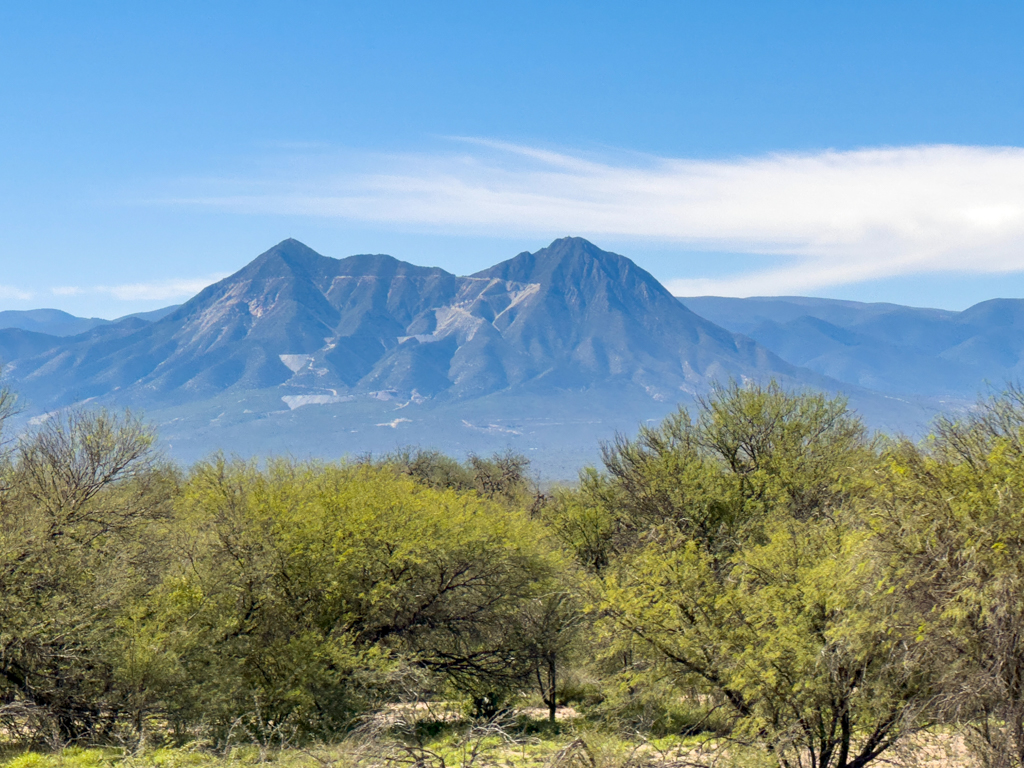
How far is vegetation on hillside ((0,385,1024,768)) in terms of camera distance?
54.6ft

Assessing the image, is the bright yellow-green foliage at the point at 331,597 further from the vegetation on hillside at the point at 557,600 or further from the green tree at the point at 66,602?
the green tree at the point at 66,602

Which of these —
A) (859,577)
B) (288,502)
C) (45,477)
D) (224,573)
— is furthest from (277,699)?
(859,577)

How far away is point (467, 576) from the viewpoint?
30422mm

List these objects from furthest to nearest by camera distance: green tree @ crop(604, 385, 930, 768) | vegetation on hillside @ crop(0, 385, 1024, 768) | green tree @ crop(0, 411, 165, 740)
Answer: green tree @ crop(0, 411, 165, 740), green tree @ crop(604, 385, 930, 768), vegetation on hillside @ crop(0, 385, 1024, 768)

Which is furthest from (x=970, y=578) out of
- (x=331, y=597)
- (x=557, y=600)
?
(x=331, y=597)

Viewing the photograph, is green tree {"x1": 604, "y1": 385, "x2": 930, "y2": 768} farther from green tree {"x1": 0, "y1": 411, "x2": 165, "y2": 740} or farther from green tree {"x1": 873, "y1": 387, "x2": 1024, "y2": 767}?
green tree {"x1": 0, "y1": 411, "x2": 165, "y2": 740}

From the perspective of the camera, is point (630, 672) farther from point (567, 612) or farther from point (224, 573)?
point (224, 573)

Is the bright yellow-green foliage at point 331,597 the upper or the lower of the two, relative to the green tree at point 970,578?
lower

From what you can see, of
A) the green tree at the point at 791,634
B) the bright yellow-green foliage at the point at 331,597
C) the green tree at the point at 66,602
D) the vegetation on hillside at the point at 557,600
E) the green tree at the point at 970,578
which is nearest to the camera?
the green tree at the point at 970,578

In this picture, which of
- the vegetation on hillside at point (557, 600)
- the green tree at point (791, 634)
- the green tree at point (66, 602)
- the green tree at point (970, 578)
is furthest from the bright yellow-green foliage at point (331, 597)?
the green tree at point (970, 578)

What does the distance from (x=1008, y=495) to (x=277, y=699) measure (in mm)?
20337

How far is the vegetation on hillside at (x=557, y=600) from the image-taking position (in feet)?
54.6

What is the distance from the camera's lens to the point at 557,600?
107ft

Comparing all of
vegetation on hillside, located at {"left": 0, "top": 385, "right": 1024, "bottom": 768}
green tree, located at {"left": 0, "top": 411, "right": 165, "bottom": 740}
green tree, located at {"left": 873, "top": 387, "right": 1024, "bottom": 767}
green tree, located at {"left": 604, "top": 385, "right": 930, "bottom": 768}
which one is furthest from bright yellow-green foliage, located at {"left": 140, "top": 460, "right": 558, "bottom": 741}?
green tree, located at {"left": 873, "top": 387, "right": 1024, "bottom": 767}
